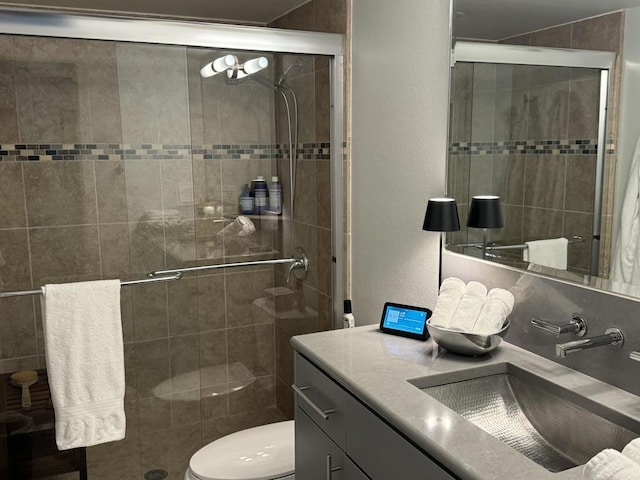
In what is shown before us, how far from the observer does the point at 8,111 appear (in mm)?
2285

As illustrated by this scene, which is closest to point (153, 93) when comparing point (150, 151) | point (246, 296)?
point (150, 151)

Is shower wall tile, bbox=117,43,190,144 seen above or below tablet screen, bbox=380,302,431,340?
above

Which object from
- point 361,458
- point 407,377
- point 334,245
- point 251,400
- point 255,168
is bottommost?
point 251,400

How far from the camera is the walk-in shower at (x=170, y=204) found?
7.37 feet

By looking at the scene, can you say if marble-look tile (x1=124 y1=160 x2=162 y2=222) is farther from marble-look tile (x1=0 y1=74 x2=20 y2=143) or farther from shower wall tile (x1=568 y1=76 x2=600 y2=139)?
shower wall tile (x1=568 y1=76 x2=600 y2=139)

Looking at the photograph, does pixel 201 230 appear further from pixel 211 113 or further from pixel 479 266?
pixel 479 266

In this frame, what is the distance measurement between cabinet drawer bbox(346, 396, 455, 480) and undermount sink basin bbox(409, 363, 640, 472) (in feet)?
0.56

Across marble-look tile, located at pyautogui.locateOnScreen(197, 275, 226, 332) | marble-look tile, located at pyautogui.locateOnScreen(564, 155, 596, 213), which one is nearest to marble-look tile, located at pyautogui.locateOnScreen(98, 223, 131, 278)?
marble-look tile, located at pyautogui.locateOnScreen(197, 275, 226, 332)

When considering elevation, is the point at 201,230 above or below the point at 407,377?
above

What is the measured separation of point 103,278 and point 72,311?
166 millimetres

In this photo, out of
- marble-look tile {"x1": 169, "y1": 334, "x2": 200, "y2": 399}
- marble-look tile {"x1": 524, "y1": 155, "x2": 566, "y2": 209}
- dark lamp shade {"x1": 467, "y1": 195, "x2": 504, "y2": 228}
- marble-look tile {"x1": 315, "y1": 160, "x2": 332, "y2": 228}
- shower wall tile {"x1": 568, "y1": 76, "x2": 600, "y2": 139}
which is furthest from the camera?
marble-look tile {"x1": 315, "y1": 160, "x2": 332, "y2": 228}

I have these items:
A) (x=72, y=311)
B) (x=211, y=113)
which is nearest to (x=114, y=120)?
(x=211, y=113)

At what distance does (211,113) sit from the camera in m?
2.45

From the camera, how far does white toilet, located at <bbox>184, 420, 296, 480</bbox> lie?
7.07ft
